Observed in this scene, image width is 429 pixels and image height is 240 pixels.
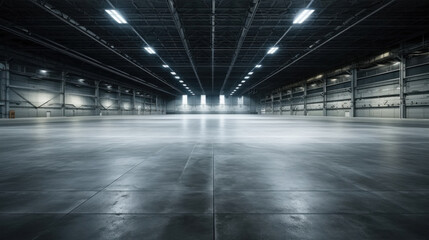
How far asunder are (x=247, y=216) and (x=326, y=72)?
46555 mm

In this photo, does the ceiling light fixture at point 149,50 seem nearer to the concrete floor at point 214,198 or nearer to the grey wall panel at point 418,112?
the concrete floor at point 214,198

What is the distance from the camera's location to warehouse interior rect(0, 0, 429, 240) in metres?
2.33

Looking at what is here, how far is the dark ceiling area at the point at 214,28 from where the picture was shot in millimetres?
18906

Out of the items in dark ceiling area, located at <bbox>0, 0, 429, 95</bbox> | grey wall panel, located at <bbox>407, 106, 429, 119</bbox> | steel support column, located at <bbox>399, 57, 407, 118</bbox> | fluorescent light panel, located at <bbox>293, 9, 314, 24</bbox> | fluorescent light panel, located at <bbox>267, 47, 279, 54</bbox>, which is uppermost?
dark ceiling area, located at <bbox>0, 0, 429, 95</bbox>

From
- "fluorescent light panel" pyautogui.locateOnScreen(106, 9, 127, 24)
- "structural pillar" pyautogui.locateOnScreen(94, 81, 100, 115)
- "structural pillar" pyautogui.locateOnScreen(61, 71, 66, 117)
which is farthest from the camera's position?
"structural pillar" pyautogui.locateOnScreen(94, 81, 100, 115)

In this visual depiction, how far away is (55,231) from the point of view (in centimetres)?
204

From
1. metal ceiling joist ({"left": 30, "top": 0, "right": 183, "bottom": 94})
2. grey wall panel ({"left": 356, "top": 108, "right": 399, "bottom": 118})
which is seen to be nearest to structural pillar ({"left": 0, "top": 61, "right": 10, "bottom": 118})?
metal ceiling joist ({"left": 30, "top": 0, "right": 183, "bottom": 94})

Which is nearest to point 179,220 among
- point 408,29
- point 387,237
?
point 387,237

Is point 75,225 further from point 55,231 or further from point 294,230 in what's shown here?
point 294,230

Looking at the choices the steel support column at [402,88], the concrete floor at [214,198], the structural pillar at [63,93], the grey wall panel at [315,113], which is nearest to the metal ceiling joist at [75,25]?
the structural pillar at [63,93]

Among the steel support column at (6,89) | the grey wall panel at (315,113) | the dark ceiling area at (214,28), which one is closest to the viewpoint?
the dark ceiling area at (214,28)

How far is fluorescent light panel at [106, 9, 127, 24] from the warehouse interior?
0.18 metres

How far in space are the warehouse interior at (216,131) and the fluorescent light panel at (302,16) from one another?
31 cm

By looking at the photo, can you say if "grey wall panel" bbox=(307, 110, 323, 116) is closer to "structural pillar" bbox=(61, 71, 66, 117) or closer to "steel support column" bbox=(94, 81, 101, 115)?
"steel support column" bbox=(94, 81, 101, 115)
